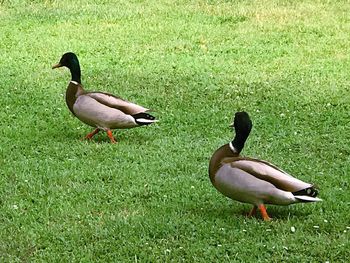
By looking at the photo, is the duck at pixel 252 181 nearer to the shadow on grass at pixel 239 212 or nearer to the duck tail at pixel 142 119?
the shadow on grass at pixel 239 212

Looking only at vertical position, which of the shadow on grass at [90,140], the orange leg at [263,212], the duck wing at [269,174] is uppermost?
the duck wing at [269,174]

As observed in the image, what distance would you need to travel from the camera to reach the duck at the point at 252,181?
511 centimetres

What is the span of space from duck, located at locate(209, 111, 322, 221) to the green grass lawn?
0.63 ft

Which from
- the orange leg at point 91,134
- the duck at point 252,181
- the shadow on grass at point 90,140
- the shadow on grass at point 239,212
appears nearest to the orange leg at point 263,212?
the duck at point 252,181

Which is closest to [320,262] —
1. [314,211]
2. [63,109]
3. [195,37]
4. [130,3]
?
[314,211]

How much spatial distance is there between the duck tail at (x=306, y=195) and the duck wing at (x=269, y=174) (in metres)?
0.03

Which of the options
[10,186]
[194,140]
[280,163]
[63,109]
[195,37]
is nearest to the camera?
[10,186]

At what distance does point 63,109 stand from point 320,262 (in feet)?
14.8

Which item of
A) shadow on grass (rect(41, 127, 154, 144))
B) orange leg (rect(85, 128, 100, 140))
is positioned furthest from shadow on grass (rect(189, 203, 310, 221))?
orange leg (rect(85, 128, 100, 140))

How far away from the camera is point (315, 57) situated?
11.1m

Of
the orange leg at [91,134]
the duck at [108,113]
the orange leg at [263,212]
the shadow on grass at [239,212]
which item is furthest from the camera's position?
the orange leg at [91,134]

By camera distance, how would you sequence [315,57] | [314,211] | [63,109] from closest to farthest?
[314,211]
[63,109]
[315,57]

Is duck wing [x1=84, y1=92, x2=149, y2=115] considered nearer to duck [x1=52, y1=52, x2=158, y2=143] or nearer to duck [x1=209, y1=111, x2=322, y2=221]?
duck [x1=52, y1=52, x2=158, y2=143]

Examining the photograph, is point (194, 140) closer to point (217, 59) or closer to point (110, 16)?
point (217, 59)
